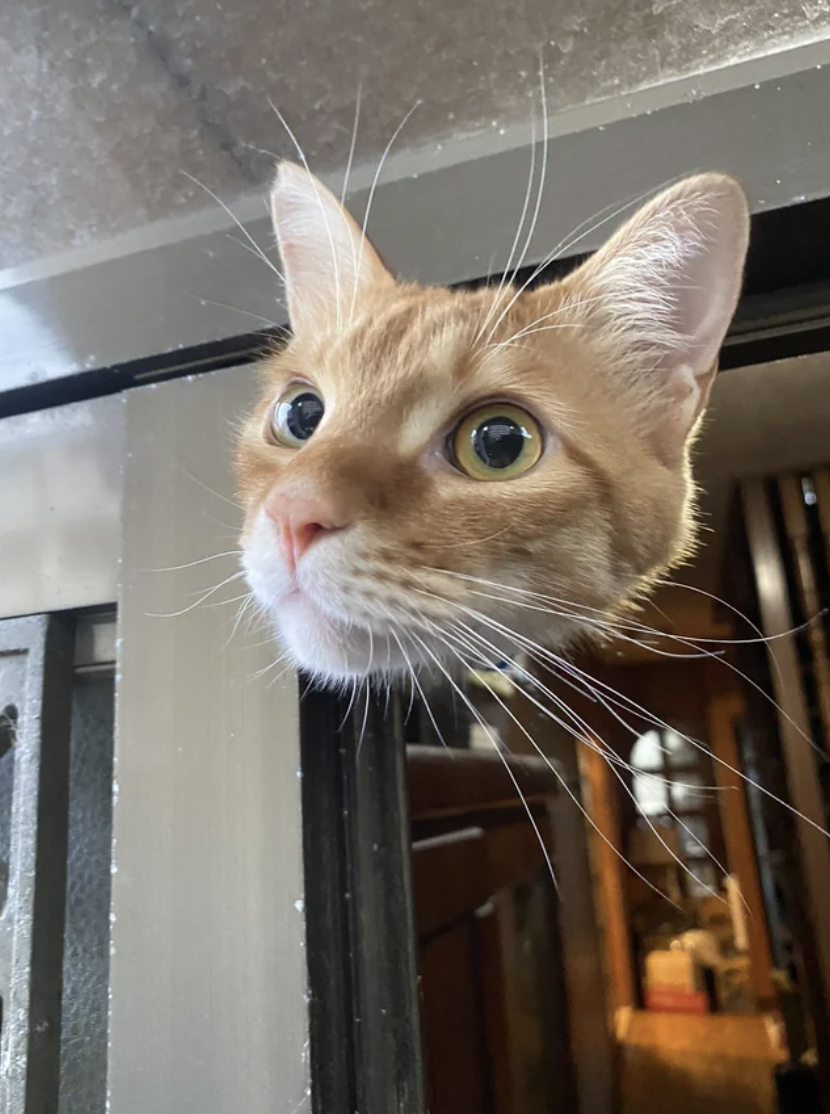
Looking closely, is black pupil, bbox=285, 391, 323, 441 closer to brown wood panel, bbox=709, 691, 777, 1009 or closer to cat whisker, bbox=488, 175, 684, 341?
cat whisker, bbox=488, 175, 684, 341

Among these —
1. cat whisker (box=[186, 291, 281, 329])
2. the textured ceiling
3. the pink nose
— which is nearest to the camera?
the pink nose

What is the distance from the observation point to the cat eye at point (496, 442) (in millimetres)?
427

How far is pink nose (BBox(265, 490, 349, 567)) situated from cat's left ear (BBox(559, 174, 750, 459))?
0.20 meters

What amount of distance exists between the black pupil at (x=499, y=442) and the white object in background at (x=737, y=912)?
41 cm

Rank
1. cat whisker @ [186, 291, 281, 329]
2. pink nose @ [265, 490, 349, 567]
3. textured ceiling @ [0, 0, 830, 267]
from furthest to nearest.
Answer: cat whisker @ [186, 291, 281, 329] < textured ceiling @ [0, 0, 830, 267] < pink nose @ [265, 490, 349, 567]

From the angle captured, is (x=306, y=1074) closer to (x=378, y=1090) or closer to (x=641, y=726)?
(x=378, y=1090)

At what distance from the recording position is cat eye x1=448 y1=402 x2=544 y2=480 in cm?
43

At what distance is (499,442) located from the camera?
431 millimetres

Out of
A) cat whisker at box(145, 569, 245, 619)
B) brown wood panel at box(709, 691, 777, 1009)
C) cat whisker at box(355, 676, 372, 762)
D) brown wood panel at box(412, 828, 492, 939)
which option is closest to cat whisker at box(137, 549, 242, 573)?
cat whisker at box(145, 569, 245, 619)

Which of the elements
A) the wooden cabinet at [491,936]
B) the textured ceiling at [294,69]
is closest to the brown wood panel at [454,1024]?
the wooden cabinet at [491,936]

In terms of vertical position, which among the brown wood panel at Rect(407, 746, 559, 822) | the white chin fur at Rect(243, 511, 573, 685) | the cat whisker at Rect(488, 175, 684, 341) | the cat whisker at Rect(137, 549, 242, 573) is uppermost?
the cat whisker at Rect(488, 175, 684, 341)

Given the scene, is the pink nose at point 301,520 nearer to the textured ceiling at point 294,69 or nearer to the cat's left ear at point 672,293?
the cat's left ear at point 672,293

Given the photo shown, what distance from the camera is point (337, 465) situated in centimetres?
40

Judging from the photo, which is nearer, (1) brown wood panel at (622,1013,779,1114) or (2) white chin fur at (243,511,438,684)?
(2) white chin fur at (243,511,438,684)
